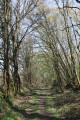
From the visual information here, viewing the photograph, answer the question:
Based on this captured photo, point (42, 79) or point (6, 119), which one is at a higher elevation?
point (6, 119)

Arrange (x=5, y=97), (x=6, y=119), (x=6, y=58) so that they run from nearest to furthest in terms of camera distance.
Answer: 1. (x=6, y=119)
2. (x=5, y=97)
3. (x=6, y=58)

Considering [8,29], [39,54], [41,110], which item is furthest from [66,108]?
[39,54]

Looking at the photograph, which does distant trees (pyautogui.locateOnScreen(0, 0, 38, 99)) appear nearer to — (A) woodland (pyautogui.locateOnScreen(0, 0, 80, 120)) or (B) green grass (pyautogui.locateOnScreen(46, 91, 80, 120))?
(A) woodland (pyautogui.locateOnScreen(0, 0, 80, 120))

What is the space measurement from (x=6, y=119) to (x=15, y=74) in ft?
25.3

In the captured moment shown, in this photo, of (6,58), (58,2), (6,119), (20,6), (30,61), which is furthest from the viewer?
(30,61)

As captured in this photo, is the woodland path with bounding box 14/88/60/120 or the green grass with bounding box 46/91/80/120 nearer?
the green grass with bounding box 46/91/80/120

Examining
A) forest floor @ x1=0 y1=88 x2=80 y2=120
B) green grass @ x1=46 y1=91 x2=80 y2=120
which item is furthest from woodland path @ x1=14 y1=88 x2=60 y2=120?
green grass @ x1=46 y1=91 x2=80 y2=120

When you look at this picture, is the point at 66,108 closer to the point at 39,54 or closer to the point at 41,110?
the point at 41,110

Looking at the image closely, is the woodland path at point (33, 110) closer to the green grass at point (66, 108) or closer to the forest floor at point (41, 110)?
the forest floor at point (41, 110)

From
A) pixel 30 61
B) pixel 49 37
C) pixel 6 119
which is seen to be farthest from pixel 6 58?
pixel 30 61

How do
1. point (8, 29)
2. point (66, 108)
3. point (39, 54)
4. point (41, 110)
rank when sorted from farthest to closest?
point (39, 54) → point (8, 29) → point (41, 110) → point (66, 108)

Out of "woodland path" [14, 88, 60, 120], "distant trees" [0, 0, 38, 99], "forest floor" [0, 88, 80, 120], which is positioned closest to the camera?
"forest floor" [0, 88, 80, 120]

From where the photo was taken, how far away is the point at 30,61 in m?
26.2

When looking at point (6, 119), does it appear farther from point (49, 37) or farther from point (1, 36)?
point (49, 37)
